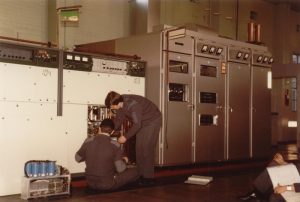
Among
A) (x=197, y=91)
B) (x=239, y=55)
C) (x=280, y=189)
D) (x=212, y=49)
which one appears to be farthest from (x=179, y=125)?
(x=280, y=189)

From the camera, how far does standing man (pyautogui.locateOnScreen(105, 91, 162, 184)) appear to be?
18.5 feet

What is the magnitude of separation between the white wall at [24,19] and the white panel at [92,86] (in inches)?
107

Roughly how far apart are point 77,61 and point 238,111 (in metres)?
3.79

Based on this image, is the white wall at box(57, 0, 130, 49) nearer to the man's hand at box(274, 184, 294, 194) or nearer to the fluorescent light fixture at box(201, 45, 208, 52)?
the fluorescent light fixture at box(201, 45, 208, 52)

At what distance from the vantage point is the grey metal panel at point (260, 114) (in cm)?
848

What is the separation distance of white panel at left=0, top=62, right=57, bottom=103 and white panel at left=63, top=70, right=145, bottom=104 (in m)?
0.23

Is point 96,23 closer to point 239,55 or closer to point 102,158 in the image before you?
point 239,55

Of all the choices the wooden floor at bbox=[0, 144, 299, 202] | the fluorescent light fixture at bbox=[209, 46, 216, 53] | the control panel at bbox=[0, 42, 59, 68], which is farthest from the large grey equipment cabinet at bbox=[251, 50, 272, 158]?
the control panel at bbox=[0, 42, 59, 68]

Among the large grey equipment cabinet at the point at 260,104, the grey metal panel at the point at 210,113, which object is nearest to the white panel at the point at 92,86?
the grey metal panel at the point at 210,113

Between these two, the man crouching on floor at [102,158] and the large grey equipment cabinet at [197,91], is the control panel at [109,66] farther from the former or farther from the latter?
the man crouching on floor at [102,158]

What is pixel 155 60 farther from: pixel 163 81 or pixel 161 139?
pixel 161 139

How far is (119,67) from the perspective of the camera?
19.9ft

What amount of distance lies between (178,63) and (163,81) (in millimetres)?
537

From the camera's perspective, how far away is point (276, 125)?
1398 centimetres
